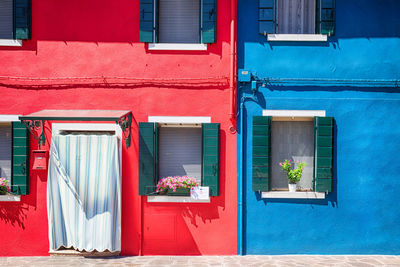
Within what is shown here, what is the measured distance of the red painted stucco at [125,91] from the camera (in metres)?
7.10

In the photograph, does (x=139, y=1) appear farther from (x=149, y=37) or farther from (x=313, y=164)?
(x=313, y=164)

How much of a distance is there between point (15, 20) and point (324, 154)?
6382 millimetres

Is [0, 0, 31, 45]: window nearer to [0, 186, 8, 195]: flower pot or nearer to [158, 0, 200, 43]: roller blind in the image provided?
[158, 0, 200, 43]: roller blind

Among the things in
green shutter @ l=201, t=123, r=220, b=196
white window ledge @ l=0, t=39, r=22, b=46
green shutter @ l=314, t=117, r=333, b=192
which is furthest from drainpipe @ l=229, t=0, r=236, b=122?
white window ledge @ l=0, t=39, r=22, b=46

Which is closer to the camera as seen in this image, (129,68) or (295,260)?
(295,260)

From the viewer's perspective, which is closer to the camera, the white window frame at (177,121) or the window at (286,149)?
the white window frame at (177,121)

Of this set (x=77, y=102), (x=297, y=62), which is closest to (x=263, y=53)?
(x=297, y=62)

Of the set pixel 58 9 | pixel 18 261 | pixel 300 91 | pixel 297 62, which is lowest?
pixel 18 261

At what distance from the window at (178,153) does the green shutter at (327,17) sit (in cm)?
272

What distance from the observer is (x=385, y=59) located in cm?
708

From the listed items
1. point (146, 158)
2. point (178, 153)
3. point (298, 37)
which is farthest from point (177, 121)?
point (298, 37)

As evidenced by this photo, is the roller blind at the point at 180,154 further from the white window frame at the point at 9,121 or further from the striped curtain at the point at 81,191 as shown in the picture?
the white window frame at the point at 9,121

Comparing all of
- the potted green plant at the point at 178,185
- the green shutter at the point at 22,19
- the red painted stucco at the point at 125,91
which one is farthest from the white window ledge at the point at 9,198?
the green shutter at the point at 22,19

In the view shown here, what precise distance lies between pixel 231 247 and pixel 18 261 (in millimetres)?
3916
